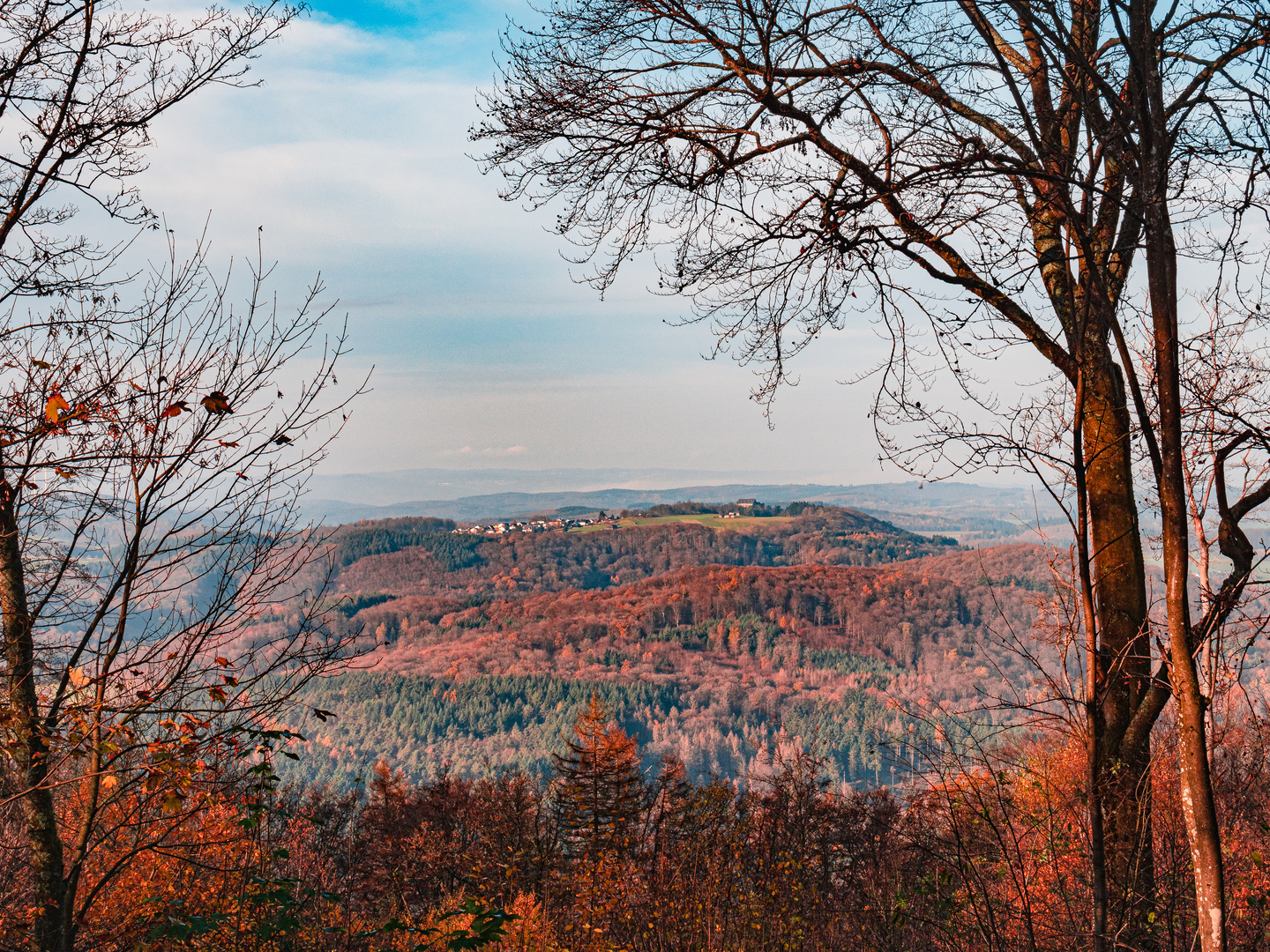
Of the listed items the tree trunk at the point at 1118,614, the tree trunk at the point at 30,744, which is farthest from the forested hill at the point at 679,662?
the tree trunk at the point at 1118,614

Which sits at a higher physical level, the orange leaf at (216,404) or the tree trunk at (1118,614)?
the orange leaf at (216,404)

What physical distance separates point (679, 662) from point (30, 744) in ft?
482

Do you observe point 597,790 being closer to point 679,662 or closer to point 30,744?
point 30,744

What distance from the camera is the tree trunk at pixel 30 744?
134 inches

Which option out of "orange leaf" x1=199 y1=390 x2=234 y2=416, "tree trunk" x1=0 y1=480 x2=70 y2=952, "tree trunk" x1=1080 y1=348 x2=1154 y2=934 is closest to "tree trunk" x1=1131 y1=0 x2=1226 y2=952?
"tree trunk" x1=1080 y1=348 x2=1154 y2=934

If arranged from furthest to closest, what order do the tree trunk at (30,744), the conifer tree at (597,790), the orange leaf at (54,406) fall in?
the conifer tree at (597,790), the tree trunk at (30,744), the orange leaf at (54,406)

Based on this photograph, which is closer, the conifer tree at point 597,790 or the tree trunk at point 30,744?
the tree trunk at point 30,744

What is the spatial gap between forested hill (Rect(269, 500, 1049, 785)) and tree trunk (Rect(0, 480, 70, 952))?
3987 inches

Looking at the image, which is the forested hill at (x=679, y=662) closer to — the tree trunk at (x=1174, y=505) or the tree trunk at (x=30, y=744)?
the tree trunk at (x=30, y=744)

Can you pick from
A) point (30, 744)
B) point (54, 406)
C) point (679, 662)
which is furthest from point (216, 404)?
point (679, 662)

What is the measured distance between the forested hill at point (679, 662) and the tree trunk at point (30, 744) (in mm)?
101262

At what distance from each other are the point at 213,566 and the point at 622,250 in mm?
2948

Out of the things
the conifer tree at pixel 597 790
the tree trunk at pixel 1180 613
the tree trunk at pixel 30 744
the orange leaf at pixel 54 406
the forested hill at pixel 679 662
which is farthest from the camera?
the forested hill at pixel 679 662

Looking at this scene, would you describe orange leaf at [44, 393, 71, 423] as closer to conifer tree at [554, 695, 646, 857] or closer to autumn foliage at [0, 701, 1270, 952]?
autumn foliage at [0, 701, 1270, 952]
